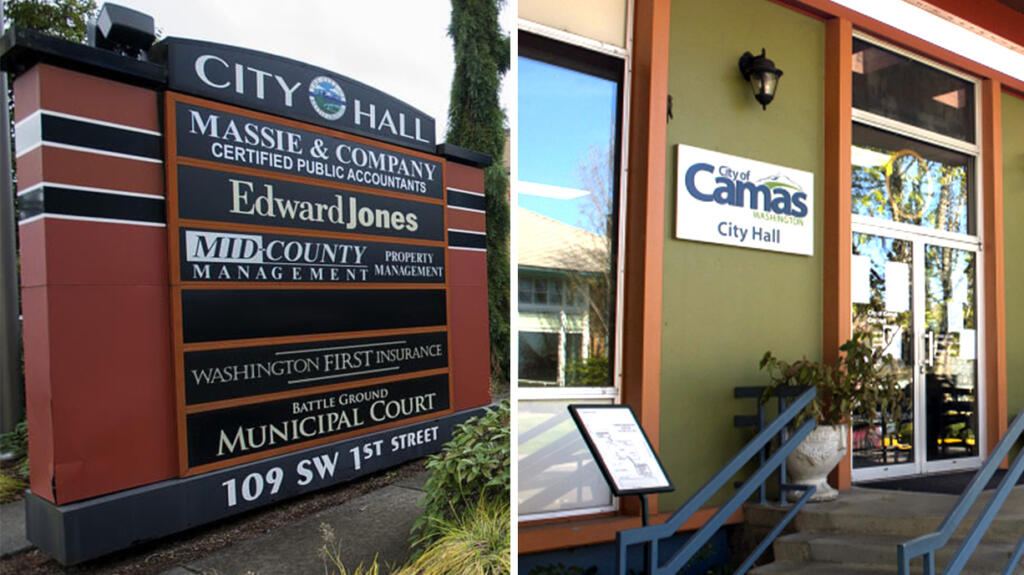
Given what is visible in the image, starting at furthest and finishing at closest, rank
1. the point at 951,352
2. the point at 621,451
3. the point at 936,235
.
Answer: the point at 951,352, the point at 936,235, the point at 621,451

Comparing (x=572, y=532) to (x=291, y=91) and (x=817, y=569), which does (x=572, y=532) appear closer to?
(x=817, y=569)

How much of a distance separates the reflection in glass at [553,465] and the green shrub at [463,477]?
2.07 meters

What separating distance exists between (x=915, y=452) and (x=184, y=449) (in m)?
5.14

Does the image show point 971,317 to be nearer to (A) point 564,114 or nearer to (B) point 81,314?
(A) point 564,114

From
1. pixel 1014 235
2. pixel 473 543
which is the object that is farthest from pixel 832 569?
pixel 1014 235

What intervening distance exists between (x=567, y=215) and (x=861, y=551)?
205cm

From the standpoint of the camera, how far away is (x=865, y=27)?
4.63 metres

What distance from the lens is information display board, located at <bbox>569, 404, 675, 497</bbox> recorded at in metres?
2.63

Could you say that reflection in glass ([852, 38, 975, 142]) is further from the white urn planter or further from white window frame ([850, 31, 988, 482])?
the white urn planter

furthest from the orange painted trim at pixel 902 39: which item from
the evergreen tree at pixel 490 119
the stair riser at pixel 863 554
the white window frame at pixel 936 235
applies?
the evergreen tree at pixel 490 119

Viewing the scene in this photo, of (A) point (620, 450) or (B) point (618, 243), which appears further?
Answer: (B) point (618, 243)

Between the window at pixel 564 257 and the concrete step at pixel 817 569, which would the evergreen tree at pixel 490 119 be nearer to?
the window at pixel 564 257

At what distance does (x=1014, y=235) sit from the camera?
5.82 metres

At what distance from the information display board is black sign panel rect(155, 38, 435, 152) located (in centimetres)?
154
